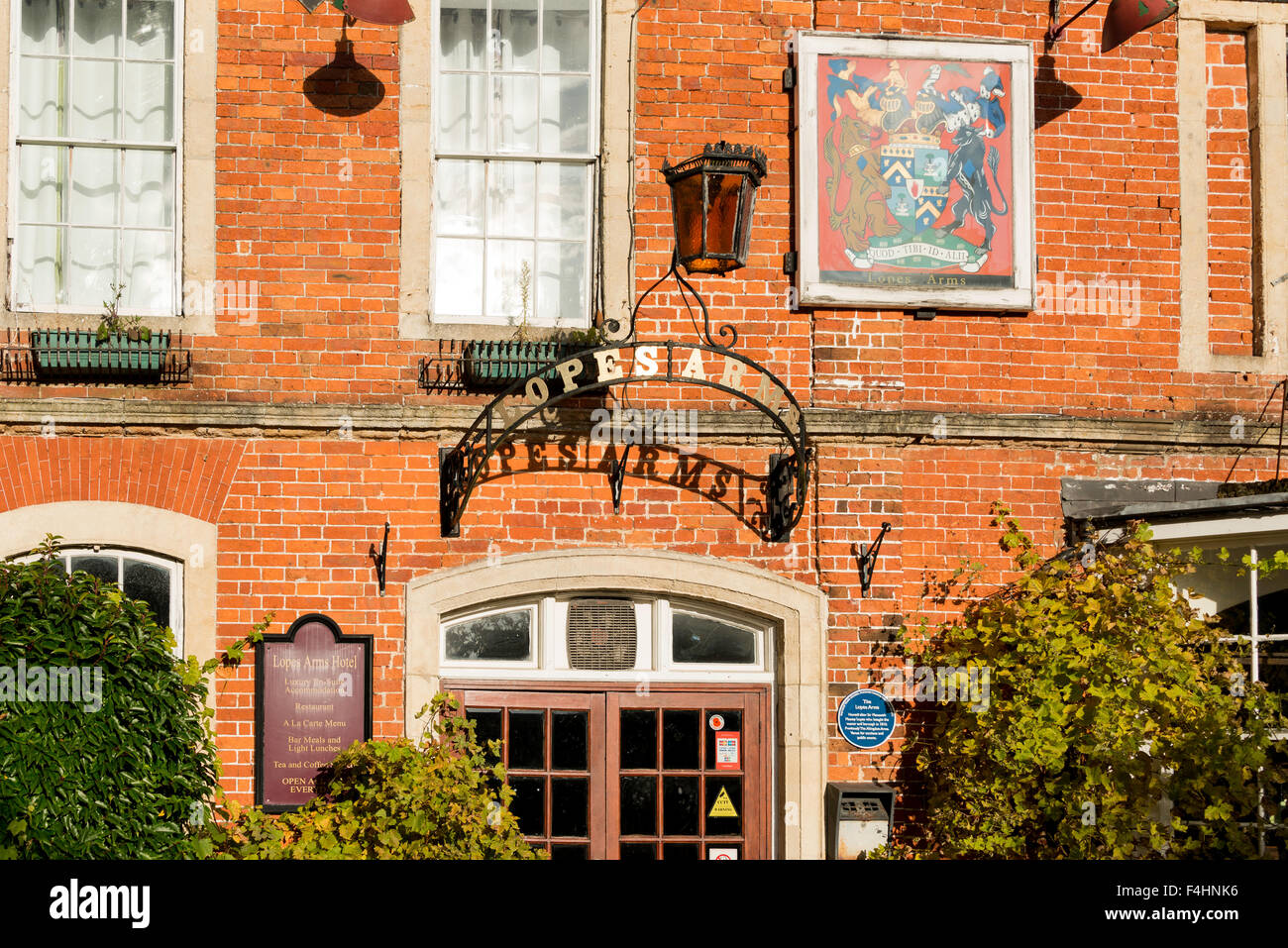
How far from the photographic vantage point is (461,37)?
8148mm

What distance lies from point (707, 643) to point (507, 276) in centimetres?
242

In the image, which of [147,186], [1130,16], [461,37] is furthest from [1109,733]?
[147,186]

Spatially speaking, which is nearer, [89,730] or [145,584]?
[89,730]

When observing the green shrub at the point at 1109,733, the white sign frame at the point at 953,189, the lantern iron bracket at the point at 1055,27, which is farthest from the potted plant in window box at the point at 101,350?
the lantern iron bracket at the point at 1055,27

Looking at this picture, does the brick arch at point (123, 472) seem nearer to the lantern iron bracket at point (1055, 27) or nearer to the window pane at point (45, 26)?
the window pane at point (45, 26)

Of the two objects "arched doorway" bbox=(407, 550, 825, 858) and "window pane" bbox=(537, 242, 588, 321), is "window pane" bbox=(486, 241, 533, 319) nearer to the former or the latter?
"window pane" bbox=(537, 242, 588, 321)

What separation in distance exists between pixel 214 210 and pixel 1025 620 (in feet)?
16.3

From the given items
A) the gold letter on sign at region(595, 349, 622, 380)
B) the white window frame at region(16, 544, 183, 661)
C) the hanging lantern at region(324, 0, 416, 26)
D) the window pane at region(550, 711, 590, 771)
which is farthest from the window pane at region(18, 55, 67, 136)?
the window pane at region(550, 711, 590, 771)

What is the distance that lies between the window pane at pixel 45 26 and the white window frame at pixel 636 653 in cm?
397

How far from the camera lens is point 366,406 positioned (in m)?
7.74

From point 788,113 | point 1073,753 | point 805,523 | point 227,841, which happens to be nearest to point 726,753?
point 805,523

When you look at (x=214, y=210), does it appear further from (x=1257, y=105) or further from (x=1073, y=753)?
(x=1257, y=105)

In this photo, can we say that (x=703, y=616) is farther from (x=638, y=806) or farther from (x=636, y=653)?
(x=638, y=806)
